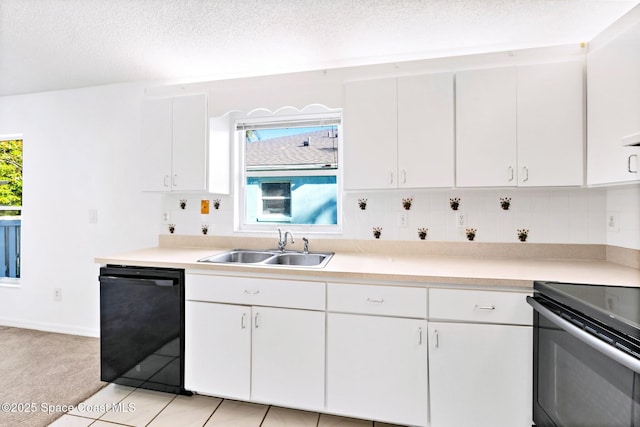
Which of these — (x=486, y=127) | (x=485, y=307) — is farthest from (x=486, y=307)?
(x=486, y=127)

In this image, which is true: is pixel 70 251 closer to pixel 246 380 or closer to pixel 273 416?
pixel 246 380

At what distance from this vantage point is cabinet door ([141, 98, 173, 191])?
7.84ft

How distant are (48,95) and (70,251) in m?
1.58

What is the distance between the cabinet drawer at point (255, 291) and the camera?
5.64 feet

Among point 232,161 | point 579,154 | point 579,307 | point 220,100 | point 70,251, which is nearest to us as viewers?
point 579,307

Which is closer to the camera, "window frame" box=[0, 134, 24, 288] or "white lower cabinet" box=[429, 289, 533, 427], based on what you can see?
"white lower cabinet" box=[429, 289, 533, 427]

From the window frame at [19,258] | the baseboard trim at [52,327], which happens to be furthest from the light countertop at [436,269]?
the window frame at [19,258]

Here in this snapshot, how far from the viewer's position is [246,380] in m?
1.81

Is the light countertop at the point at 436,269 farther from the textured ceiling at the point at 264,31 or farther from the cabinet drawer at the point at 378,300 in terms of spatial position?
the textured ceiling at the point at 264,31

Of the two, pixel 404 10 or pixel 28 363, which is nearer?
pixel 404 10

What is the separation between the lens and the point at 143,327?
1952 millimetres

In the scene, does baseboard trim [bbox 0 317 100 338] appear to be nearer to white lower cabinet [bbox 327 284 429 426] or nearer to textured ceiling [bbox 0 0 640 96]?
textured ceiling [bbox 0 0 640 96]

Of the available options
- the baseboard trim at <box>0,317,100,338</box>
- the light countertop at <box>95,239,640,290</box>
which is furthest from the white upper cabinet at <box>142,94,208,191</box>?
the baseboard trim at <box>0,317,100,338</box>

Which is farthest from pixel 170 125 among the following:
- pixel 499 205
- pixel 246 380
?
pixel 499 205
